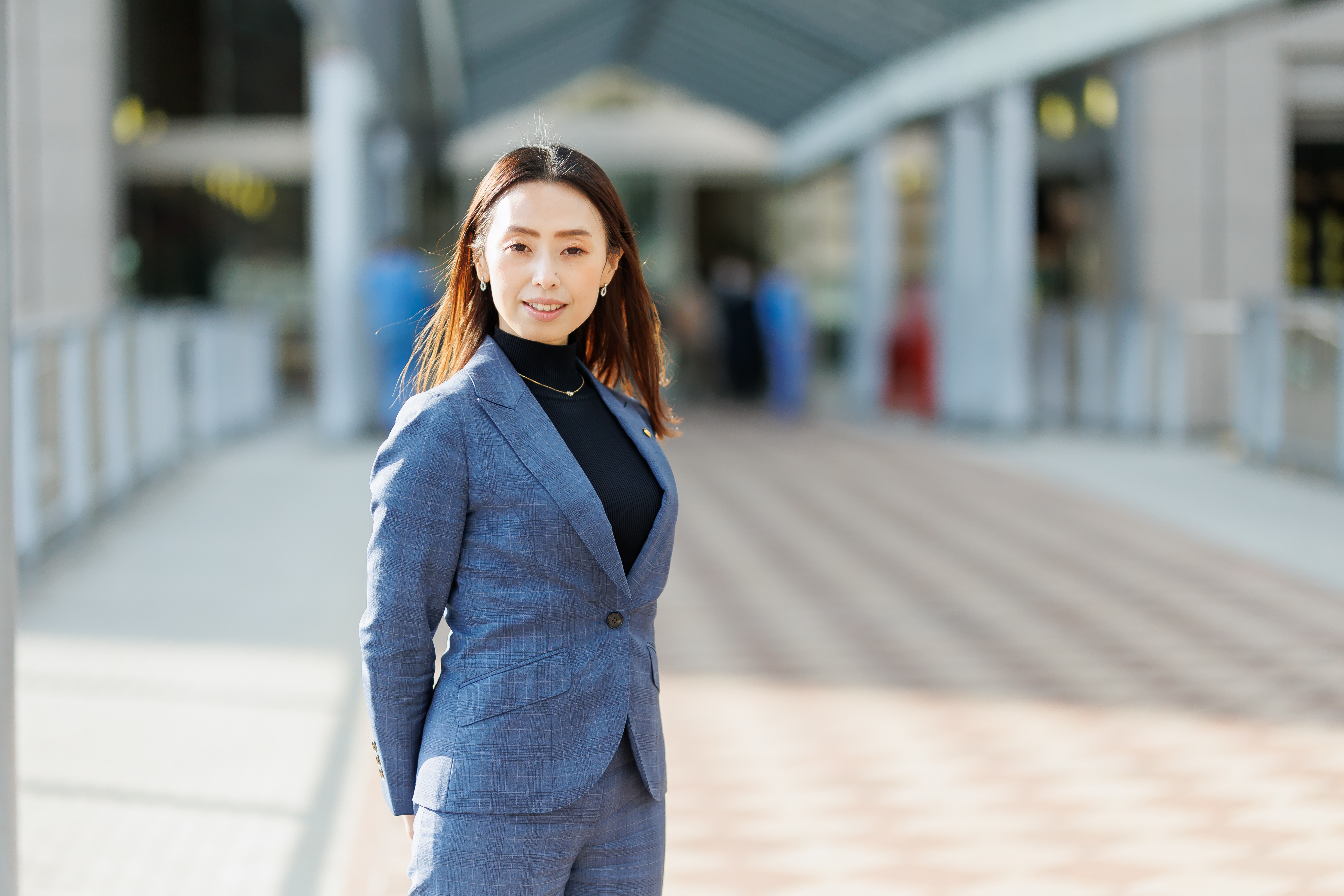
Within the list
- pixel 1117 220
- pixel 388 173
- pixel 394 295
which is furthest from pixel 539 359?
pixel 1117 220

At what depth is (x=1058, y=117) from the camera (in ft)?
57.2

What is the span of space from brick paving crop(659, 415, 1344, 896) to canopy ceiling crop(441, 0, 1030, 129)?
566cm

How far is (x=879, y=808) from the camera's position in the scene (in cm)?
406

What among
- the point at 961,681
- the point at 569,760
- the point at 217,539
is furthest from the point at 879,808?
the point at 217,539

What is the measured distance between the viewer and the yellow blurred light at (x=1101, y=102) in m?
15.9

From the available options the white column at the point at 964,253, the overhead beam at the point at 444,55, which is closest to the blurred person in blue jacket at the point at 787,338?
the white column at the point at 964,253

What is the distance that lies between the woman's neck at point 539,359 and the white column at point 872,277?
47.5 feet

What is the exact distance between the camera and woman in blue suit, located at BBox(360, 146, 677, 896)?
180cm

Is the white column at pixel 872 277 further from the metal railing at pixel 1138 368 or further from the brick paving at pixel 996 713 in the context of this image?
the brick paving at pixel 996 713

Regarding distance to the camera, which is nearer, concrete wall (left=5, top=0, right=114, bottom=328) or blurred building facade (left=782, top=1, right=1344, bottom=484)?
blurred building facade (left=782, top=1, right=1344, bottom=484)

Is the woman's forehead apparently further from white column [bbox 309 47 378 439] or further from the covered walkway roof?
white column [bbox 309 47 378 439]

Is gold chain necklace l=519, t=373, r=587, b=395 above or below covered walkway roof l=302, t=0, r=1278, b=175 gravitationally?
below

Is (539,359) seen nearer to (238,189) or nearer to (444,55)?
(444,55)

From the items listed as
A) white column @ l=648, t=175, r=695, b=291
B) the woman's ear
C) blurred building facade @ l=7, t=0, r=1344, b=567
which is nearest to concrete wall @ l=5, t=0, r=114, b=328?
blurred building facade @ l=7, t=0, r=1344, b=567
